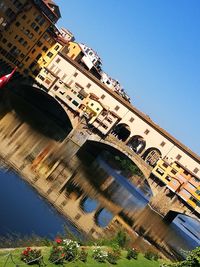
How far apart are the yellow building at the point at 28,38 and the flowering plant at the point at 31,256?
2973 inches

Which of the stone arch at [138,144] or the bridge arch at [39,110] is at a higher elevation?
the stone arch at [138,144]

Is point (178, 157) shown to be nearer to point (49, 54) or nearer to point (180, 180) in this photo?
point (180, 180)

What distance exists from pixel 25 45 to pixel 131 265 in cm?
7481

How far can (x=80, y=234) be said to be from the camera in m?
40.4

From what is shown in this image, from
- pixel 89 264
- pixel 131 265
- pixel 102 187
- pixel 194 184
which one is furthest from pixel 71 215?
pixel 194 184

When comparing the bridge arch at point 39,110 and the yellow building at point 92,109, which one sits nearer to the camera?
the bridge arch at point 39,110

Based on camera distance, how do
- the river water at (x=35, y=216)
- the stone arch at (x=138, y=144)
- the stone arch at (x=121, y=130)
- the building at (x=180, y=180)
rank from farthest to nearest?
the stone arch at (x=138, y=144) < the stone arch at (x=121, y=130) < the building at (x=180, y=180) < the river water at (x=35, y=216)

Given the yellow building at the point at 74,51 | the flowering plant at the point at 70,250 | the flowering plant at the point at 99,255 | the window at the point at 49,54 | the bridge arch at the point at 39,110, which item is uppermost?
the yellow building at the point at 74,51

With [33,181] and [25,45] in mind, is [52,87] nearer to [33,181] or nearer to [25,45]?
[25,45]

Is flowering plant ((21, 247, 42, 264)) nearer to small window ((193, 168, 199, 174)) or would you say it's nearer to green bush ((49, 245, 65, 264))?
green bush ((49, 245, 65, 264))

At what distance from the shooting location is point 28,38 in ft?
316

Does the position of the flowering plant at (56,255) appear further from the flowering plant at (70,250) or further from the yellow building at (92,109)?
the yellow building at (92,109)

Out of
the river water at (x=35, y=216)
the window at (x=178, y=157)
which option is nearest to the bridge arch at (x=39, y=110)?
the river water at (x=35, y=216)

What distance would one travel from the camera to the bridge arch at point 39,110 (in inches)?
3410
